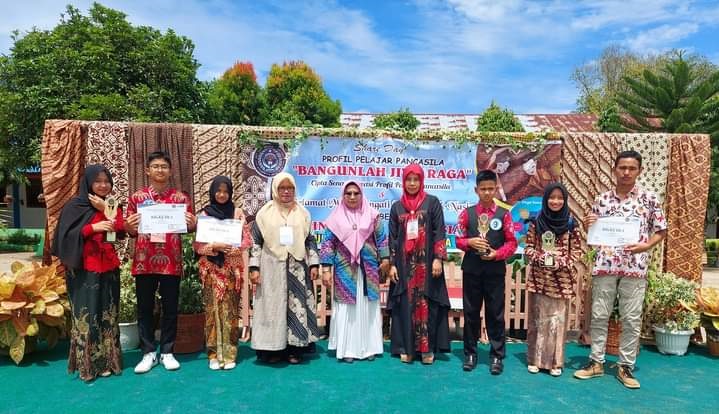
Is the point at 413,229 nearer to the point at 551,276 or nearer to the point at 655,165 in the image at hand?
the point at 551,276

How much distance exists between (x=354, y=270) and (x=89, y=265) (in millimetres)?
1875

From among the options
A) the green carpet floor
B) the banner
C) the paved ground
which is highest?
A: the banner

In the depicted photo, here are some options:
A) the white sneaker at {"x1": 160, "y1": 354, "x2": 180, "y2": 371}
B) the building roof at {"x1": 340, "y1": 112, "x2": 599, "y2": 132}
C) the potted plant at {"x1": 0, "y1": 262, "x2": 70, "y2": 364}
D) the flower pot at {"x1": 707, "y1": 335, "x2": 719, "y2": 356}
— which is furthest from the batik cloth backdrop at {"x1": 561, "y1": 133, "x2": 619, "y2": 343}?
the building roof at {"x1": 340, "y1": 112, "x2": 599, "y2": 132}

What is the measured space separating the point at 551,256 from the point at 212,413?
2.46 meters

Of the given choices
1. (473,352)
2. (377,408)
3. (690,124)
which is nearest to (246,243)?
(377,408)

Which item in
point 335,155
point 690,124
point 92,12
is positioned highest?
point 92,12

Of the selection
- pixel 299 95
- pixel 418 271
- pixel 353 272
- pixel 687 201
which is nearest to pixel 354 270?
pixel 353 272

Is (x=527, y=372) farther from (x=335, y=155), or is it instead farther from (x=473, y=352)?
(x=335, y=155)

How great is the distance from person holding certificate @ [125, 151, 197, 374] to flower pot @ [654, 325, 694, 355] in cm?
402

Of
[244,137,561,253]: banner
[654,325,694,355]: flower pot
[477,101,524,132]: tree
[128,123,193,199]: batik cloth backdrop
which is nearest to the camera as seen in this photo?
[654,325,694,355]: flower pot

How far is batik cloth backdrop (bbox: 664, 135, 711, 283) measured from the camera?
14.7ft

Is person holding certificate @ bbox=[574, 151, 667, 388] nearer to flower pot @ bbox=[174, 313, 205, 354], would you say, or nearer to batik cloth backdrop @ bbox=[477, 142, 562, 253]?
batik cloth backdrop @ bbox=[477, 142, 562, 253]

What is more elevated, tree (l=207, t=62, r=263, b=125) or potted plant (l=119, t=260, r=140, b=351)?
tree (l=207, t=62, r=263, b=125)

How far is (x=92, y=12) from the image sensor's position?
9844 mm
